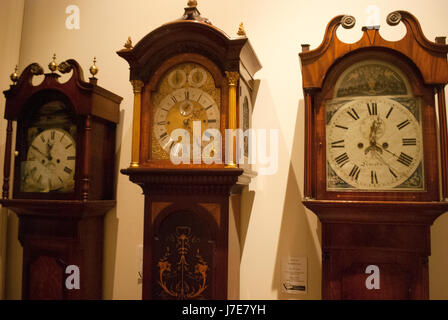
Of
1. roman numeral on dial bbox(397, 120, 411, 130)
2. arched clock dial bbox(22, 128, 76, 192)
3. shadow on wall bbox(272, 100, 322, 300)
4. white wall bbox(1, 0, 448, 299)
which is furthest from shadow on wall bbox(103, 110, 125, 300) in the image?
roman numeral on dial bbox(397, 120, 411, 130)

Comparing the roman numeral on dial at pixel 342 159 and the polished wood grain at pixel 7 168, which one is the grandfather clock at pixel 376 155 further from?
the polished wood grain at pixel 7 168

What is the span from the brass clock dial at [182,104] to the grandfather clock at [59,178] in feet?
1.37

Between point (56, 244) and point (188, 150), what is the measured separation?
847 millimetres

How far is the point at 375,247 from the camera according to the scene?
1557mm

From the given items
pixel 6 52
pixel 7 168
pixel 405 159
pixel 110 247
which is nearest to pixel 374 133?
pixel 405 159

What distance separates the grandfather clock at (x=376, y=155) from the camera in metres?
1.47

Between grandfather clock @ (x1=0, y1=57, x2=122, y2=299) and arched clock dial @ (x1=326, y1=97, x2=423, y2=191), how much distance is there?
1118mm

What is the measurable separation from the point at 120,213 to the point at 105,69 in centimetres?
→ 80

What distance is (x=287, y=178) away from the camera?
1.89 metres

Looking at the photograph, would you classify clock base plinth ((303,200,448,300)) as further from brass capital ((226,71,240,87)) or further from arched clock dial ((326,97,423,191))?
brass capital ((226,71,240,87))

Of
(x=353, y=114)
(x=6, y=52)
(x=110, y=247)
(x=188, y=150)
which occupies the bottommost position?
(x=110, y=247)

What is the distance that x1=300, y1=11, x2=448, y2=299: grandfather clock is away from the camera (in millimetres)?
1471

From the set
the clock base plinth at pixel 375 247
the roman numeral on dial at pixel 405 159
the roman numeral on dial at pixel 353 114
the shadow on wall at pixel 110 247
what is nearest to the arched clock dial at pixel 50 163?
the shadow on wall at pixel 110 247

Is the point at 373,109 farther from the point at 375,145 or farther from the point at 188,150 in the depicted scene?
the point at 188,150
